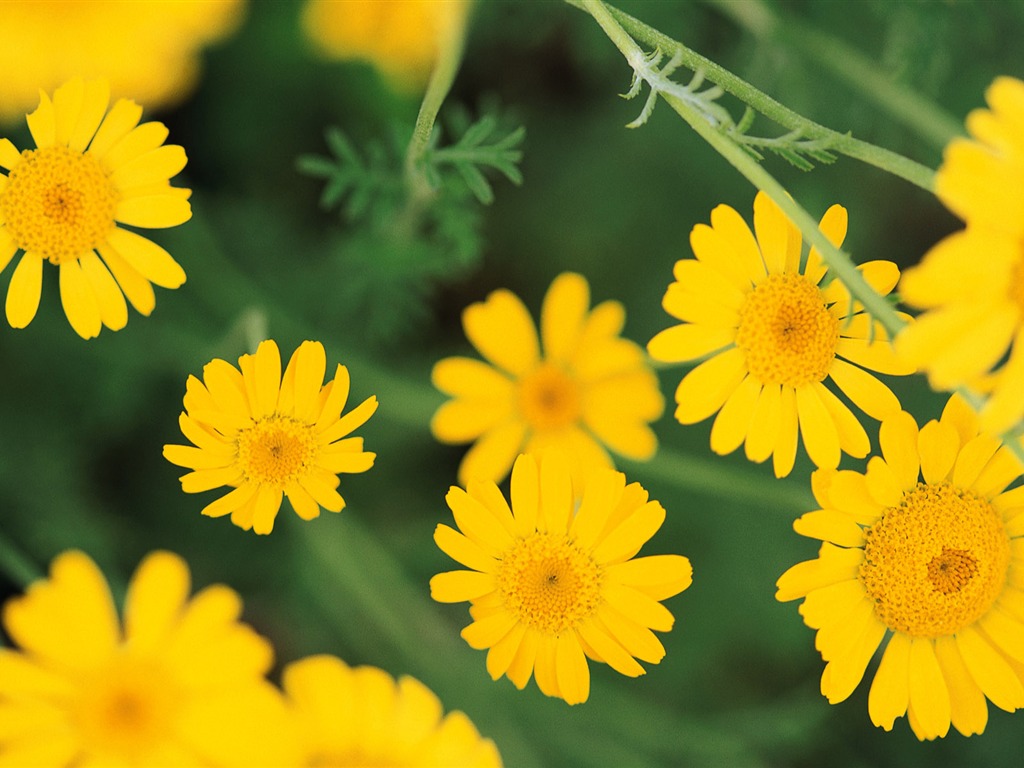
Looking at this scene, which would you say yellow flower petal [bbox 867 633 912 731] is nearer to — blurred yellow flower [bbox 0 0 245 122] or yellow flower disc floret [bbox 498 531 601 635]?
yellow flower disc floret [bbox 498 531 601 635]

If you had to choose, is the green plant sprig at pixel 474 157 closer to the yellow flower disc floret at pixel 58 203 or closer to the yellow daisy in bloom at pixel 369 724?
the yellow flower disc floret at pixel 58 203

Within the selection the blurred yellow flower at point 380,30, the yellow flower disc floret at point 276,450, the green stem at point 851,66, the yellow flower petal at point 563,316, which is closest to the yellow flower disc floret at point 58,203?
the yellow flower disc floret at point 276,450

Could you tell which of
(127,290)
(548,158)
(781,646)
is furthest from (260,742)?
(548,158)

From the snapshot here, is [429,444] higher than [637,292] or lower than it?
lower

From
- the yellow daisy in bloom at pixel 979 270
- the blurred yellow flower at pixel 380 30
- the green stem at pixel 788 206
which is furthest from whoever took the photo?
the blurred yellow flower at pixel 380 30

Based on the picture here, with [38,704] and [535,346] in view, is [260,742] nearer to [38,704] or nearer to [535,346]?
[38,704]

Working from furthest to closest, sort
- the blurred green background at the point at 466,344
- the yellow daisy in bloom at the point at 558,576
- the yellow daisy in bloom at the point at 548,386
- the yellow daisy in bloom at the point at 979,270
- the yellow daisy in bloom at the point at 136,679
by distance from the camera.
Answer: the blurred green background at the point at 466,344 < the yellow daisy in bloom at the point at 548,386 < the yellow daisy in bloom at the point at 558,576 < the yellow daisy in bloom at the point at 136,679 < the yellow daisy in bloom at the point at 979,270
